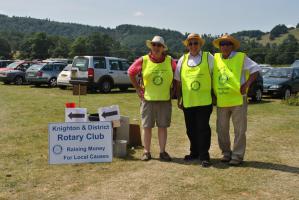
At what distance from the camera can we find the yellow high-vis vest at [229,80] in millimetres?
6797

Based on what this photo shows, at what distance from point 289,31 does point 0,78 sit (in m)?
107

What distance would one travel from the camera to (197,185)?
5.97 meters

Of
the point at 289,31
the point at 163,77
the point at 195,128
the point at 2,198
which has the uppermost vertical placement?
the point at 289,31

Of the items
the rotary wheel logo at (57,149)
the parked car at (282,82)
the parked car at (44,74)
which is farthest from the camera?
the parked car at (44,74)

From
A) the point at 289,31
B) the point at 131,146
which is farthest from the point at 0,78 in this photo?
the point at 289,31

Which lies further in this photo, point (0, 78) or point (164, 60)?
point (0, 78)

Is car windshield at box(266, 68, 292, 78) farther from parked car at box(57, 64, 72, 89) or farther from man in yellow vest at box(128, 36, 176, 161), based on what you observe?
man in yellow vest at box(128, 36, 176, 161)

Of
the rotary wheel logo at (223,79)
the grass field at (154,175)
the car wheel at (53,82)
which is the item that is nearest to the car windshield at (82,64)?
the car wheel at (53,82)

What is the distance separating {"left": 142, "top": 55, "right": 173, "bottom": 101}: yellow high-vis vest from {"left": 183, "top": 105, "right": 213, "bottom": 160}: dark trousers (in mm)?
458

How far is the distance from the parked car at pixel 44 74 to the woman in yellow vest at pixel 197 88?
780 inches

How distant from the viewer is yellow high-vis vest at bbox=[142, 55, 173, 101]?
7.11 meters

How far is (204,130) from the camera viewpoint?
6.99 meters

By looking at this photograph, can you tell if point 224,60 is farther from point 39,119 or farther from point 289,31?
point 289,31

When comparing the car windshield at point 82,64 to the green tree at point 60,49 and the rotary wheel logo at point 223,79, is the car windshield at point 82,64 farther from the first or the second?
the green tree at point 60,49
